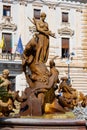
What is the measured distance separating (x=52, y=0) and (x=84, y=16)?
300cm

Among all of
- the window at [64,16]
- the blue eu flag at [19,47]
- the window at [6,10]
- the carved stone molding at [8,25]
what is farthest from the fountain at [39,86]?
the window at [64,16]

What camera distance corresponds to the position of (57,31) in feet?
112

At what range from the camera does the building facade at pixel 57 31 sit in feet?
108

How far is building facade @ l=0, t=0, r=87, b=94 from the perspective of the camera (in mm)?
32906

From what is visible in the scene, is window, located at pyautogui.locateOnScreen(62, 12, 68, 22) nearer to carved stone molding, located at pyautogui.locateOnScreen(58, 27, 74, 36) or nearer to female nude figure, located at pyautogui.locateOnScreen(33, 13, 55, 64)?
carved stone molding, located at pyautogui.locateOnScreen(58, 27, 74, 36)

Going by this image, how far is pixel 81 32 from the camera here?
114ft

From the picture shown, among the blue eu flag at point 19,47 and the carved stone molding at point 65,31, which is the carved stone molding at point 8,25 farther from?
the carved stone molding at point 65,31

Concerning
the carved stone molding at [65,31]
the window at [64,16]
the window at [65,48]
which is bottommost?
the window at [65,48]

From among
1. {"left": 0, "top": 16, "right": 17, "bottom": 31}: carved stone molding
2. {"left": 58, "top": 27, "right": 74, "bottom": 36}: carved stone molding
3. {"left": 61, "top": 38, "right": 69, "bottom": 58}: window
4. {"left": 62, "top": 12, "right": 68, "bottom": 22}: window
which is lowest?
{"left": 61, "top": 38, "right": 69, "bottom": 58}: window

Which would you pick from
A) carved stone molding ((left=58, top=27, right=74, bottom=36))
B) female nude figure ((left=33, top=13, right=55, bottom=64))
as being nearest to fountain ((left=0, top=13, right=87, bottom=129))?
female nude figure ((left=33, top=13, right=55, bottom=64))

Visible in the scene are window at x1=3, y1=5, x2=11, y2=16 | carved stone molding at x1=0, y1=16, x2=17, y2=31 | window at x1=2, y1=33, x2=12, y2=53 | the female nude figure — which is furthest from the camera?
window at x1=3, y1=5, x2=11, y2=16

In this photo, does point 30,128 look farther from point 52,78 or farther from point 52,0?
point 52,0

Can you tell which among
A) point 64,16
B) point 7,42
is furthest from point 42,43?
point 64,16

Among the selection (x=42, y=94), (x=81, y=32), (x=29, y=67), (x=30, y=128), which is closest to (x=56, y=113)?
(x=42, y=94)
